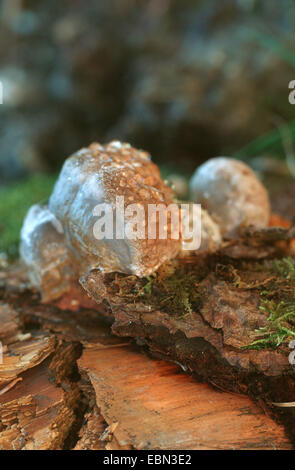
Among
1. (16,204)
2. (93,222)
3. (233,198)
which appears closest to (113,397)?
(93,222)

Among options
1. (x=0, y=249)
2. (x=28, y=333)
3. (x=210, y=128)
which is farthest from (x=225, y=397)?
(x=210, y=128)

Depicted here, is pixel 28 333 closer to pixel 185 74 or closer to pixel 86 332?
pixel 86 332

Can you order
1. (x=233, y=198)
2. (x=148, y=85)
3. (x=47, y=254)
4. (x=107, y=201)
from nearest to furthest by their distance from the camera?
(x=107, y=201), (x=47, y=254), (x=233, y=198), (x=148, y=85)

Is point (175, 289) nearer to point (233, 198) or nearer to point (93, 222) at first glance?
point (93, 222)

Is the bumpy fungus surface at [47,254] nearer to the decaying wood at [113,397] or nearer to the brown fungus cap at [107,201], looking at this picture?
the brown fungus cap at [107,201]

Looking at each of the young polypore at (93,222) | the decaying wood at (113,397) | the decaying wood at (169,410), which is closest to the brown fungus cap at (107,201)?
the young polypore at (93,222)

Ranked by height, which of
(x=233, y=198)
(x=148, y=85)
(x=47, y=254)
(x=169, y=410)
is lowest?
(x=169, y=410)
